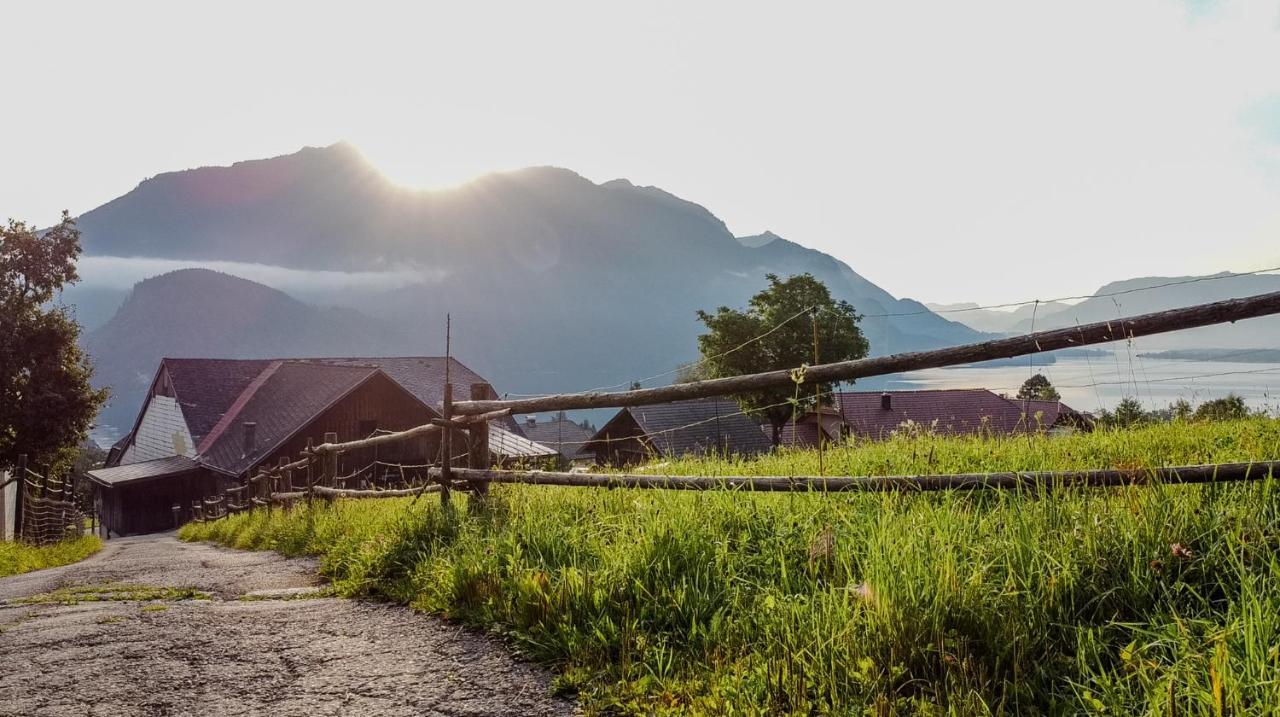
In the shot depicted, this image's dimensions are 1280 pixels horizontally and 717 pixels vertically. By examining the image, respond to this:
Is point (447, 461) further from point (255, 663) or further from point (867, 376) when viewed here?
point (867, 376)

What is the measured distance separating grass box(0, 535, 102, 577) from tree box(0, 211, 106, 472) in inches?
466

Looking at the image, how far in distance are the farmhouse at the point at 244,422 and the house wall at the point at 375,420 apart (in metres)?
0.04

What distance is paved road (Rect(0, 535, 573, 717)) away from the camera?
2908 millimetres

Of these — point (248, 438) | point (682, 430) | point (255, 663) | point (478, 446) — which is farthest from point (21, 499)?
point (682, 430)

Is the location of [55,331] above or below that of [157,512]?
above

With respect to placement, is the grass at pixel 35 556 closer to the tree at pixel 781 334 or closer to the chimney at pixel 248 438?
the chimney at pixel 248 438

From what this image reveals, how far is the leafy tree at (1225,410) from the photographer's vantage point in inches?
318

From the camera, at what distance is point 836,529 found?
3521 mm

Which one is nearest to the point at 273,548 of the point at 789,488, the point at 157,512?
the point at 789,488

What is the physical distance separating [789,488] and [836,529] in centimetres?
52

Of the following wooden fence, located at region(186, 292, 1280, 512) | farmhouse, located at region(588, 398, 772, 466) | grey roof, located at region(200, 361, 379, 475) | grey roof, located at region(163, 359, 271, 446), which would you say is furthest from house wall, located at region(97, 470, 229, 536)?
wooden fence, located at region(186, 292, 1280, 512)

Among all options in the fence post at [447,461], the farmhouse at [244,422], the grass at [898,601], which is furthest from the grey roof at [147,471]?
the grass at [898,601]

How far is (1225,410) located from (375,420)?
2883 centimetres

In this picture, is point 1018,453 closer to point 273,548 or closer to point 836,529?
point 836,529
